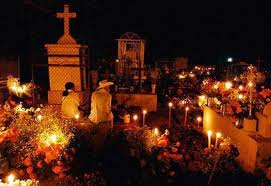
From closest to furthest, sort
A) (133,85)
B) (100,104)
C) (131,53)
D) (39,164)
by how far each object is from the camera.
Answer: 1. (39,164)
2. (100,104)
3. (133,85)
4. (131,53)

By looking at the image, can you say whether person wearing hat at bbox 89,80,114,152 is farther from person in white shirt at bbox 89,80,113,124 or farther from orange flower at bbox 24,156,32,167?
orange flower at bbox 24,156,32,167

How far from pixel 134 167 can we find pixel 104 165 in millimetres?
602

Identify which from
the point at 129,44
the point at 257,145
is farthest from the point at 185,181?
the point at 129,44

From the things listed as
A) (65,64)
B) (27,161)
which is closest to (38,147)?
(27,161)

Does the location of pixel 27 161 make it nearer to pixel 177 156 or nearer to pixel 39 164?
pixel 39 164

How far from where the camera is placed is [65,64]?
991 centimetres

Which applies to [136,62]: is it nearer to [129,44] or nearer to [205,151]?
[129,44]

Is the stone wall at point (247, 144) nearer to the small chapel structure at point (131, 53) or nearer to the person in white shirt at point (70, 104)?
the person in white shirt at point (70, 104)

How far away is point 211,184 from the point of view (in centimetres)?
576

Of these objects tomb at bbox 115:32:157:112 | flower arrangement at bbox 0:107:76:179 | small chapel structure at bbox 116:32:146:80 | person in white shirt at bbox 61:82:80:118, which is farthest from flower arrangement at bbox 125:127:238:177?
small chapel structure at bbox 116:32:146:80

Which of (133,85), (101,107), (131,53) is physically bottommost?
(101,107)

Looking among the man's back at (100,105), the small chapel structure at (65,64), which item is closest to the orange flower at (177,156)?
the man's back at (100,105)

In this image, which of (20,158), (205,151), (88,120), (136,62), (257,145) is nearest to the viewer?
(257,145)

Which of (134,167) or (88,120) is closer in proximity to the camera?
(134,167)
